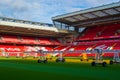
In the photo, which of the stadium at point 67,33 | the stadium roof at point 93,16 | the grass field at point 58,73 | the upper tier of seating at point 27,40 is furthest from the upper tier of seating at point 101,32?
the grass field at point 58,73

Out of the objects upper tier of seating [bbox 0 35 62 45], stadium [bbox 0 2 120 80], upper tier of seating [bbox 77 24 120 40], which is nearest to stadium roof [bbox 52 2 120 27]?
stadium [bbox 0 2 120 80]

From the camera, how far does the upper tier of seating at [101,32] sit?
7140 cm

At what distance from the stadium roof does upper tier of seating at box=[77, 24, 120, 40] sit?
113 inches

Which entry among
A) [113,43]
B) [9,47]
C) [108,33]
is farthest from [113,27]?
[9,47]

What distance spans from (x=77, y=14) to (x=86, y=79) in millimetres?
55792

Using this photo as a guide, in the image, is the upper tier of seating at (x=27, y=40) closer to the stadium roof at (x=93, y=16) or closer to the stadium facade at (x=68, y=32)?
the stadium facade at (x=68, y=32)

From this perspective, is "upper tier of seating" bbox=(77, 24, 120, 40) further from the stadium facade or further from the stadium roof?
the stadium roof

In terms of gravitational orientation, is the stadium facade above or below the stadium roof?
below

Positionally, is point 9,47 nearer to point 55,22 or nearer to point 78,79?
point 55,22

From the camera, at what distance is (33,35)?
86438 mm

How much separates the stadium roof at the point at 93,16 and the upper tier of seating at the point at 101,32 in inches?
113

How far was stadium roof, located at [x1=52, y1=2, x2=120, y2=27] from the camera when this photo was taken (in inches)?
2443

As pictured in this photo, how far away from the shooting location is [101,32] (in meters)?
76.2

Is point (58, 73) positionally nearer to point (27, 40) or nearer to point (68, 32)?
point (68, 32)
